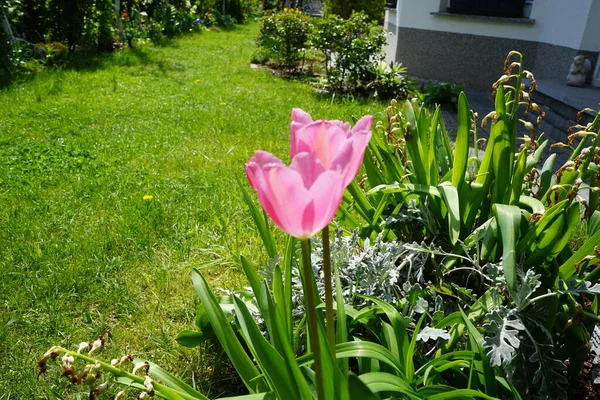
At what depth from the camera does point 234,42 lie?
11.8 meters

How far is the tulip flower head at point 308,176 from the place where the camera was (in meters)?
0.64

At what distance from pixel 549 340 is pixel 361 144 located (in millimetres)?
1073

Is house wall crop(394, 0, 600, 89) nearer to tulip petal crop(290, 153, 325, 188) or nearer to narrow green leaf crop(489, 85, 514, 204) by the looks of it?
narrow green leaf crop(489, 85, 514, 204)

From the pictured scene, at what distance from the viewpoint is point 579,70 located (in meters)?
5.80

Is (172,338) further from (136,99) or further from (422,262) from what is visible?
(136,99)

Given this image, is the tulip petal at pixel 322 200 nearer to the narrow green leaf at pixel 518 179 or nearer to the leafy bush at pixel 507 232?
the leafy bush at pixel 507 232

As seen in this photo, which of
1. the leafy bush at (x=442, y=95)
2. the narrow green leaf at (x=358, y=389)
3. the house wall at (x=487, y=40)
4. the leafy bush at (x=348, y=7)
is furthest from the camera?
the leafy bush at (x=348, y=7)

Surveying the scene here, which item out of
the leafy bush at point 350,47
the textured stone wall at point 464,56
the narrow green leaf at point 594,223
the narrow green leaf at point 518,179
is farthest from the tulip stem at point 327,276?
the textured stone wall at point 464,56

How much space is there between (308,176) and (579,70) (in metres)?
6.38

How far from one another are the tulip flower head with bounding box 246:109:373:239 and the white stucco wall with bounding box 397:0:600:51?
248 inches

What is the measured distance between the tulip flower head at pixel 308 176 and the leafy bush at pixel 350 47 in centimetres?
585

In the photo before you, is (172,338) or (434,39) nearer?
(172,338)

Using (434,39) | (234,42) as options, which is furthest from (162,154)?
(234,42)

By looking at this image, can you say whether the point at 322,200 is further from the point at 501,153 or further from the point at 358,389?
the point at 501,153
